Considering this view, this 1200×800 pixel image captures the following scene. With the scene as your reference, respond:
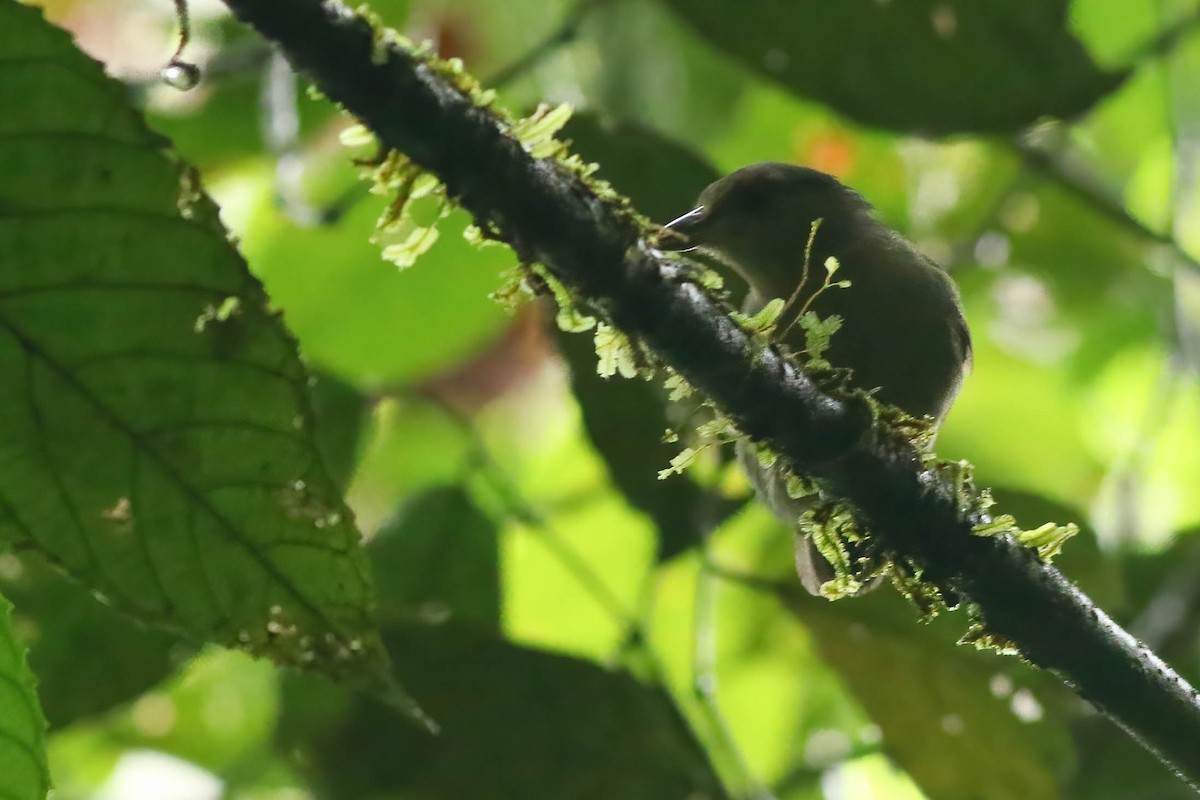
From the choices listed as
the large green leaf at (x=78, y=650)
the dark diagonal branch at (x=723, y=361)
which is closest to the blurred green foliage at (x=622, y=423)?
the large green leaf at (x=78, y=650)

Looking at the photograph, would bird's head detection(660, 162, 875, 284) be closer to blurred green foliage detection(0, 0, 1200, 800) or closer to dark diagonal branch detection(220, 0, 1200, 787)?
blurred green foliage detection(0, 0, 1200, 800)

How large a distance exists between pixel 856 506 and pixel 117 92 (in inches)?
16.8

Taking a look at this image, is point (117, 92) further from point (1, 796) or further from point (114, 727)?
point (114, 727)

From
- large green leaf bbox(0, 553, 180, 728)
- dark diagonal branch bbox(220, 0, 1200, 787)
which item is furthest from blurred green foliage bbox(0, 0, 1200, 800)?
dark diagonal branch bbox(220, 0, 1200, 787)

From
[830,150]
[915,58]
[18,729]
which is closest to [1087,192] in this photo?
[830,150]

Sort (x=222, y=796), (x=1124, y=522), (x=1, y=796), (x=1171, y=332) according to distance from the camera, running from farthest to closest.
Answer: (x=1171, y=332) < (x=1124, y=522) < (x=222, y=796) < (x=1, y=796)

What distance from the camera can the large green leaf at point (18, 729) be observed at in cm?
54

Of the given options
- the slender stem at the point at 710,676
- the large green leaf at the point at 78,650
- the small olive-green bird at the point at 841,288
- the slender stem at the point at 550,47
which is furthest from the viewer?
the slender stem at the point at 550,47

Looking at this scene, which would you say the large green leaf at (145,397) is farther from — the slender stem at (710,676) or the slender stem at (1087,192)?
the slender stem at (1087,192)

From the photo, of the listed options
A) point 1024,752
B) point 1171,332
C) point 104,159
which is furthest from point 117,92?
point 1171,332

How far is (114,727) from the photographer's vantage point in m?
1.58

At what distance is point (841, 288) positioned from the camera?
0.99 m

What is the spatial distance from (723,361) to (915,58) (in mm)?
690

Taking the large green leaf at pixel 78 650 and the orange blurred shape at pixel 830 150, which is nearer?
the large green leaf at pixel 78 650
